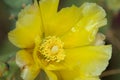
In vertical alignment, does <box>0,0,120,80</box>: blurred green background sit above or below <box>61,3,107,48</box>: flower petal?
below

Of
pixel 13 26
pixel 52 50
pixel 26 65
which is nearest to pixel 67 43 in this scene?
pixel 52 50

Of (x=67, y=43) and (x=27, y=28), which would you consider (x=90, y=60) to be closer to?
(x=67, y=43)

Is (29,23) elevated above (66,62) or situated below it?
above

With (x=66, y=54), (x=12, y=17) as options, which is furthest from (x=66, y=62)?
(x=12, y=17)

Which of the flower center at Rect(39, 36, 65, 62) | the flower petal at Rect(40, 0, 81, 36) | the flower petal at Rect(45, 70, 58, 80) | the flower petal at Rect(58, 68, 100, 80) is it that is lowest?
the flower petal at Rect(58, 68, 100, 80)

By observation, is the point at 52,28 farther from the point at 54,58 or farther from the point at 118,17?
the point at 118,17

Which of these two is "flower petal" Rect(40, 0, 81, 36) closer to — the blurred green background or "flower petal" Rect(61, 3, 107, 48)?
"flower petal" Rect(61, 3, 107, 48)

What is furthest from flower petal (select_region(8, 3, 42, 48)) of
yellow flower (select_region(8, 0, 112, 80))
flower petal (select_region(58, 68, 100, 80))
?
flower petal (select_region(58, 68, 100, 80))
